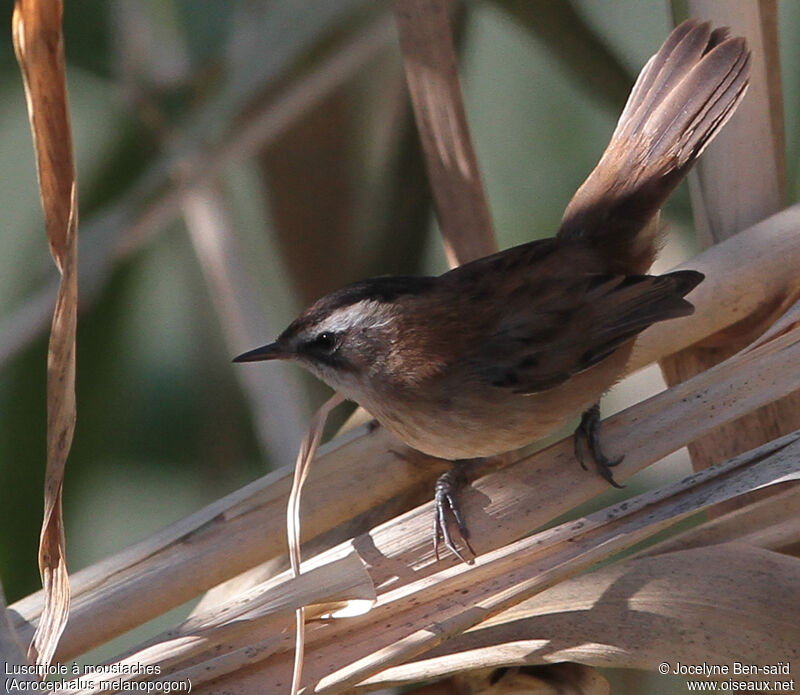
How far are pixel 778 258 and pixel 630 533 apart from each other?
33.5 inches

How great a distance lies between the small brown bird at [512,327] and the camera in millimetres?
2074

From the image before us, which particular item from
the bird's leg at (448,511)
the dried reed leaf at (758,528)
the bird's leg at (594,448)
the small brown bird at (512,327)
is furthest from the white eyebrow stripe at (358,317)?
the dried reed leaf at (758,528)

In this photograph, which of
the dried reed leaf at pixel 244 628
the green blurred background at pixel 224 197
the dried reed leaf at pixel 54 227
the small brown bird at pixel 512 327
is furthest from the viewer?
the green blurred background at pixel 224 197

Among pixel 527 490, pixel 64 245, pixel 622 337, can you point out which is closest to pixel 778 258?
pixel 622 337

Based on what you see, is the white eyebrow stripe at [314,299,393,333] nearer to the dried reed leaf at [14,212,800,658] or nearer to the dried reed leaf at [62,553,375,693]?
the dried reed leaf at [14,212,800,658]

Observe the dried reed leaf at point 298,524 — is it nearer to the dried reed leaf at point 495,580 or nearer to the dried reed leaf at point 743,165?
the dried reed leaf at point 495,580

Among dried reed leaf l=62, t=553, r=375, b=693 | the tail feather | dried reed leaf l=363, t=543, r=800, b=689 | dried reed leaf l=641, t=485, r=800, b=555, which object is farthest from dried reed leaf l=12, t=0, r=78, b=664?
the tail feather

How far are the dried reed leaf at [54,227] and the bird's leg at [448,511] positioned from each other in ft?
2.14

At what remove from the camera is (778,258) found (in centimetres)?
209

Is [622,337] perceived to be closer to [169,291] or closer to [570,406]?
[570,406]

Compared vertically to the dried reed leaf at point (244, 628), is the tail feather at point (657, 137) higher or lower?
higher

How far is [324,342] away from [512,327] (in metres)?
0.44

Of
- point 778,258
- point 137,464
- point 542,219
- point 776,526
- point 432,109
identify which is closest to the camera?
point 776,526

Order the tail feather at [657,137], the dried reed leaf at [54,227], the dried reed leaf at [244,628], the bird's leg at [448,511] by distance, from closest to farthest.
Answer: the dried reed leaf at [54,227]
the dried reed leaf at [244,628]
the bird's leg at [448,511]
the tail feather at [657,137]
